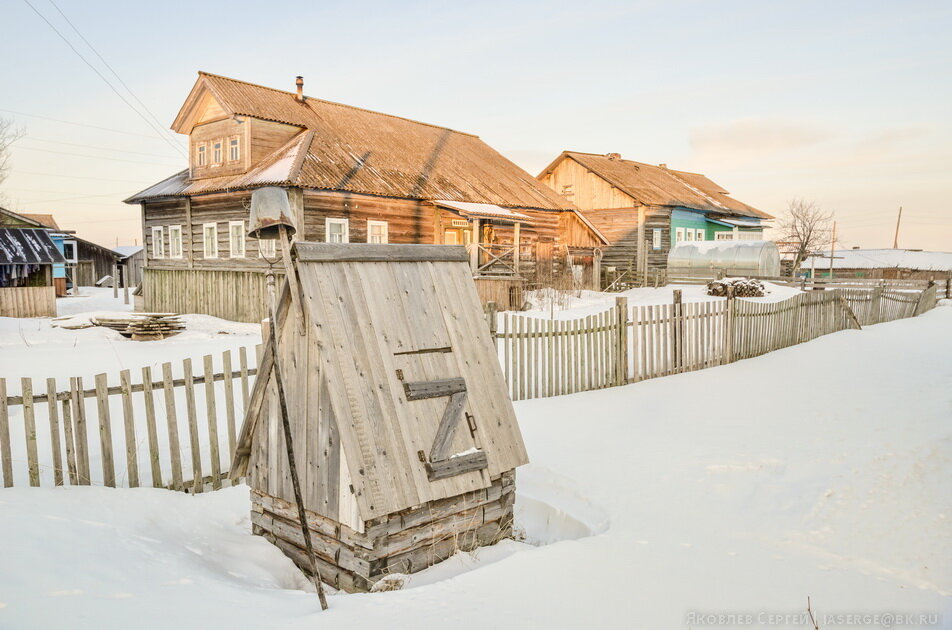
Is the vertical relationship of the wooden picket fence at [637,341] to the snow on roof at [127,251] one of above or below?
below

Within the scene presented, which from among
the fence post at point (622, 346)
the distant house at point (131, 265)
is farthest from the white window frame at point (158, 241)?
the distant house at point (131, 265)

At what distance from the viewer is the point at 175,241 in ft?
71.7

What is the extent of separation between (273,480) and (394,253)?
207 cm

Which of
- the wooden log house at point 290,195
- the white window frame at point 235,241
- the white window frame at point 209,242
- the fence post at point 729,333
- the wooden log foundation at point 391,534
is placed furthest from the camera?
the white window frame at point 209,242

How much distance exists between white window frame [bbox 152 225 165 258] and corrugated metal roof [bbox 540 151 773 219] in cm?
2239

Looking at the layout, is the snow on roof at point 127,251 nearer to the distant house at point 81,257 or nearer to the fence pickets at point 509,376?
the distant house at point 81,257

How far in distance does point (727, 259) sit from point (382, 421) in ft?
97.7

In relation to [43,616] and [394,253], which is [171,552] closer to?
[43,616]

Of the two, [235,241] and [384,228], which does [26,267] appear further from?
[384,228]

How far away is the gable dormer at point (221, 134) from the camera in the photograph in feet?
64.5

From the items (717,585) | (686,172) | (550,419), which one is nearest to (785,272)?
(686,172)

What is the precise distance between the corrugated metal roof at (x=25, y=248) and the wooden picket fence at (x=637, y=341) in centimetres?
1964

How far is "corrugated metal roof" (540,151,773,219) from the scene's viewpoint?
3406 centimetres

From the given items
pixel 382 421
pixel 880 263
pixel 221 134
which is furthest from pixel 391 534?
pixel 880 263
